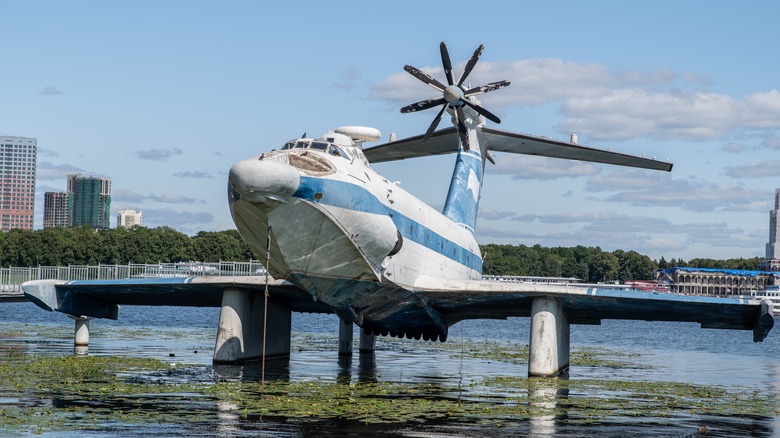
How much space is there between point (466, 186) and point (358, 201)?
1492 centimetres

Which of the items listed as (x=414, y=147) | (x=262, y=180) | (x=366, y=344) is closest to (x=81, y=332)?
(x=366, y=344)

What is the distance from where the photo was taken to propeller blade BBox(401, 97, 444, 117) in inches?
1426

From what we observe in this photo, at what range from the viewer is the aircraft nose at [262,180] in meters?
21.8

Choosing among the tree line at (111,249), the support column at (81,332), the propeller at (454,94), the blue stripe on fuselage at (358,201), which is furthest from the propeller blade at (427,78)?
the tree line at (111,249)

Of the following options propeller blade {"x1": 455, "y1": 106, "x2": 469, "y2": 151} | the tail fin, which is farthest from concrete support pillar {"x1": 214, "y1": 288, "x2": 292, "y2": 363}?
propeller blade {"x1": 455, "y1": 106, "x2": 469, "y2": 151}

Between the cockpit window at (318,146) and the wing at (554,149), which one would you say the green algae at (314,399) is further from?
the wing at (554,149)

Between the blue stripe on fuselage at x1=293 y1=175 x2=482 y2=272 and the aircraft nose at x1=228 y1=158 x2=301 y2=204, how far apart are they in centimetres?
48

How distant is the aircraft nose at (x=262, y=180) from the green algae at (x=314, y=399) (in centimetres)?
438

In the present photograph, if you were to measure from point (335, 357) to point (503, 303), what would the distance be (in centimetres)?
964

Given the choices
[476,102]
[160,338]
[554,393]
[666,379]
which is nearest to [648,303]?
[666,379]

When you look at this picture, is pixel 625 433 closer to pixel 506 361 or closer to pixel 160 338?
pixel 506 361

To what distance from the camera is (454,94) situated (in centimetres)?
3550

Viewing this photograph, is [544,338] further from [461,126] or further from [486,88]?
[486,88]

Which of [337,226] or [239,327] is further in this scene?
[239,327]
